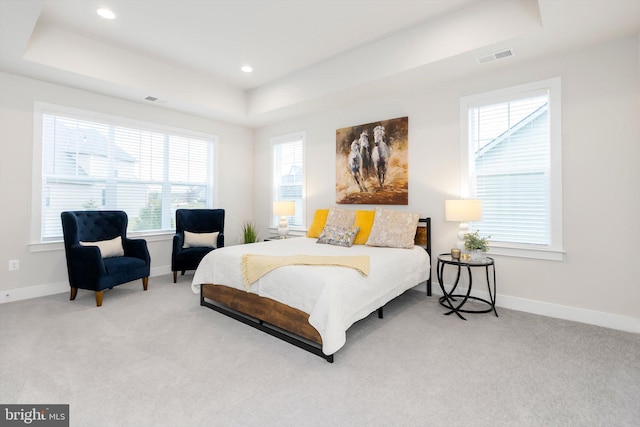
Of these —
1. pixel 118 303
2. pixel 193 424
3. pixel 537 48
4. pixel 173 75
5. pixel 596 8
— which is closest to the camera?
pixel 193 424

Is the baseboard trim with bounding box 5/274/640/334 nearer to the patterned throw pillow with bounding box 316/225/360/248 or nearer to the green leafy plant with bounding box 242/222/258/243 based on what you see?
the patterned throw pillow with bounding box 316/225/360/248

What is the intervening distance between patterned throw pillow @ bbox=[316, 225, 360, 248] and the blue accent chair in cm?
172

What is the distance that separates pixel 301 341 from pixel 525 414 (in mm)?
1471

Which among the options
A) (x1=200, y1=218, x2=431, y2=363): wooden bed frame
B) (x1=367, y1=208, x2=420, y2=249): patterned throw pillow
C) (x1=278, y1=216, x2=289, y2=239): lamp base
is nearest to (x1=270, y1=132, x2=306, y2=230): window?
(x1=278, y1=216, x2=289, y2=239): lamp base

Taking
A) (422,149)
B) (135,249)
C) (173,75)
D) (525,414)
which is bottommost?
(525,414)

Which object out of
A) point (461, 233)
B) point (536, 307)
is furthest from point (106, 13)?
point (536, 307)

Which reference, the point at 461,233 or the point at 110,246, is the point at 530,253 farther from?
the point at 110,246

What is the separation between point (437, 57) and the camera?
312cm

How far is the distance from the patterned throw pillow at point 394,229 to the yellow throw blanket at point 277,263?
0.88 metres

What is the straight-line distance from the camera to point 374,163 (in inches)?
171

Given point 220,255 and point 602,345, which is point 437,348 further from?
point 220,255

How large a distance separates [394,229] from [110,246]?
348 cm

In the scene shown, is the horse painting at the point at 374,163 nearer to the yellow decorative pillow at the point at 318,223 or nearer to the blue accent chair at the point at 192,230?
the yellow decorative pillow at the point at 318,223

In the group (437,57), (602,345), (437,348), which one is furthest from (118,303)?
(602,345)
